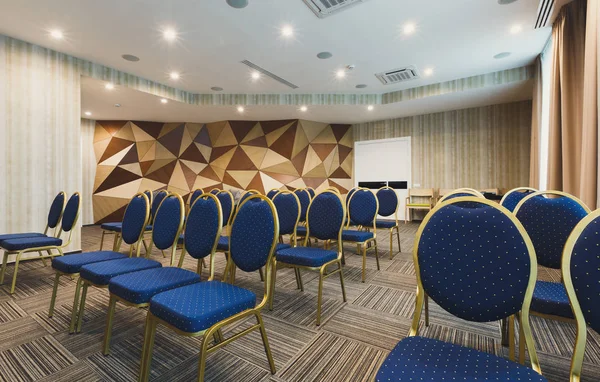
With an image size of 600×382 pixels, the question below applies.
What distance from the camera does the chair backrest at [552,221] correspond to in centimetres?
166

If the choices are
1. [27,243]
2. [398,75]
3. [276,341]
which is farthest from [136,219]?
[398,75]

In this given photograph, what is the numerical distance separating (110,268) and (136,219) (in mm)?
612

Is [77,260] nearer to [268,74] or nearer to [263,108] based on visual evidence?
[268,74]

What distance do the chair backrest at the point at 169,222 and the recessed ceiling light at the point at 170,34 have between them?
2722 millimetres

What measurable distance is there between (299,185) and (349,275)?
5.19 m

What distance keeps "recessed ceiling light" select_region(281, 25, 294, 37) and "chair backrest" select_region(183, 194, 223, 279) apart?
280 centimetres

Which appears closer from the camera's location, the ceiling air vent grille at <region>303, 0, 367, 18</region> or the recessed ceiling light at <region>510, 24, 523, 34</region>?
the ceiling air vent grille at <region>303, 0, 367, 18</region>

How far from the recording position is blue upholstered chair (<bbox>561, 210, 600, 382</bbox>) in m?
0.88

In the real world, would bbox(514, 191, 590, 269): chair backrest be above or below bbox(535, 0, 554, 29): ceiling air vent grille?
below

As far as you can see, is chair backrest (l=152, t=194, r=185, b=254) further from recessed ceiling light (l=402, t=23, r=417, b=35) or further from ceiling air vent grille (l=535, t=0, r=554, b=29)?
ceiling air vent grille (l=535, t=0, r=554, b=29)

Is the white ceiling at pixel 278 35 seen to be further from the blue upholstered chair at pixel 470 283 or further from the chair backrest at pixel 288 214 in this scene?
the blue upholstered chair at pixel 470 283

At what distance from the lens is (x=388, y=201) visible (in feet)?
14.7

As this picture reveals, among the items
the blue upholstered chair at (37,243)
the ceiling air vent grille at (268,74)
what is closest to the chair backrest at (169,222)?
the blue upholstered chair at (37,243)

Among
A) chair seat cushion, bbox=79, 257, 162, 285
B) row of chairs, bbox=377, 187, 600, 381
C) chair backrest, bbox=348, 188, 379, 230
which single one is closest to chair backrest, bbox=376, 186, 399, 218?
chair backrest, bbox=348, 188, 379, 230
